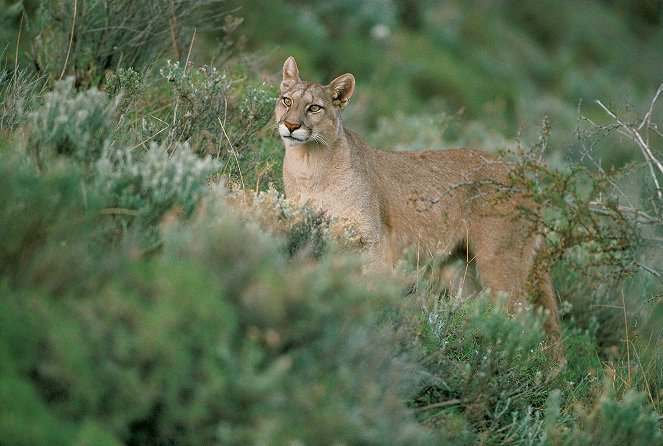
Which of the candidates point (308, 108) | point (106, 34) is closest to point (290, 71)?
point (308, 108)

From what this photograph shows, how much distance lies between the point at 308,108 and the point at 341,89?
1.58 ft

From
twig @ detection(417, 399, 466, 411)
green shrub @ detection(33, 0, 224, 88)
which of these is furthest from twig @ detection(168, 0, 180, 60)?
twig @ detection(417, 399, 466, 411)

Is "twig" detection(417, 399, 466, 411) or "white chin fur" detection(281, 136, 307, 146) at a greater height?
"white chin fur" detection(281, 136, 307, 146)

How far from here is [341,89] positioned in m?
6.71

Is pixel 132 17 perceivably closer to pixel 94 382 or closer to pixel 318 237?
pixel 318 237

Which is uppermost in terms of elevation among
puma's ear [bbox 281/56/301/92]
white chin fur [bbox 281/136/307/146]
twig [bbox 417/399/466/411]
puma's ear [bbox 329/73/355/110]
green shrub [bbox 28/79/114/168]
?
green shrub [bbox 28/79/114/168]

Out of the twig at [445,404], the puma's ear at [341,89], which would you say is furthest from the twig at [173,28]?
the twig at [445,404]

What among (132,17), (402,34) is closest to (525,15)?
(402,34)

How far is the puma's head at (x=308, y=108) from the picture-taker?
620 centimetres

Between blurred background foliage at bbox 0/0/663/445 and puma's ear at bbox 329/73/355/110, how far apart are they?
0.60 metres

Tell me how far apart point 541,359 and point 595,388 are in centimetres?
38

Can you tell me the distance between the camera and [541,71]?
23.9 m

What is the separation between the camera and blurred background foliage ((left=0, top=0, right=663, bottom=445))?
119 inches

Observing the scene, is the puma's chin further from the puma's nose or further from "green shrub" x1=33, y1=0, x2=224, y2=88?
"green shrub" x1=33, y1=0, x2=224, y2=88
